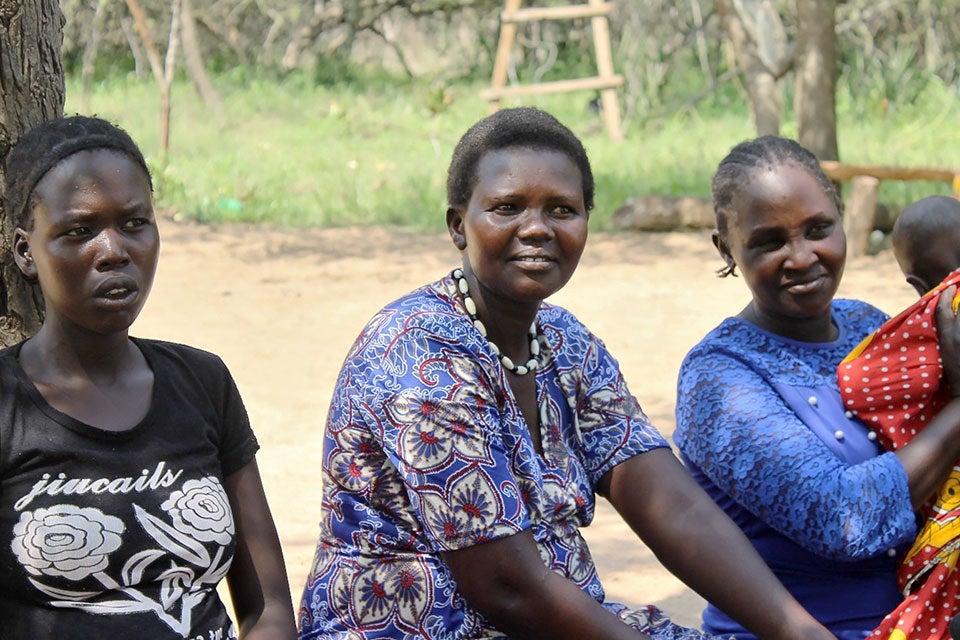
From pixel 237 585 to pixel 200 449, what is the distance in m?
0.31

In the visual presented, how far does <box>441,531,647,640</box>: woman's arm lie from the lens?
212 cm

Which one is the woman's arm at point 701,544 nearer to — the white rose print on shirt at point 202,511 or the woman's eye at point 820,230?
the woman's eye at point 820,230

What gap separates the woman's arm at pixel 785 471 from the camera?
2412 millimetres

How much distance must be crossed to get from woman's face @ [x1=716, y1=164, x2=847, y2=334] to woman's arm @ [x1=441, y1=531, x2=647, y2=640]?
840mm

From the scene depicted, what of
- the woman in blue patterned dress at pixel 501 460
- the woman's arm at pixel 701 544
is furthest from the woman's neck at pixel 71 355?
the woman's arm at pixel 701 544

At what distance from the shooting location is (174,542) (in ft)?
6.64

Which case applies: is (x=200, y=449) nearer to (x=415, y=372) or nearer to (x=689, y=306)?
(x=415, y=372)

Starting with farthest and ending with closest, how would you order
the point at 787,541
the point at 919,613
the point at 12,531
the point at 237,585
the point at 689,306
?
1. the point at 689,306
2. the point at 787,541
3. the point at 919,613
4. the point at 237,585
5. the point at 12,531

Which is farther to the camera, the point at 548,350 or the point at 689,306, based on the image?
the point at 689,306

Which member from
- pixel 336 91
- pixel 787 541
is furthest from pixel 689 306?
pixel 336 91

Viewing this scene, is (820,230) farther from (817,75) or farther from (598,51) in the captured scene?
(598,51)

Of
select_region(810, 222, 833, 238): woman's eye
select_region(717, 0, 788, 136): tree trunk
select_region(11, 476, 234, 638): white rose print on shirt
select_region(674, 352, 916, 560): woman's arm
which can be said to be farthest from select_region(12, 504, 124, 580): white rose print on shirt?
select_region(717, 0, 788, 136): tree trunk

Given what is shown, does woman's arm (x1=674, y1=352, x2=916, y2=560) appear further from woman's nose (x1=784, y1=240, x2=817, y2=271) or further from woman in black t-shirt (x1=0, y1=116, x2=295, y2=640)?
woman in black t-shirt (x1=0, y1=116, x2=295, y2=640)

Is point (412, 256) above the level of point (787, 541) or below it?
below
